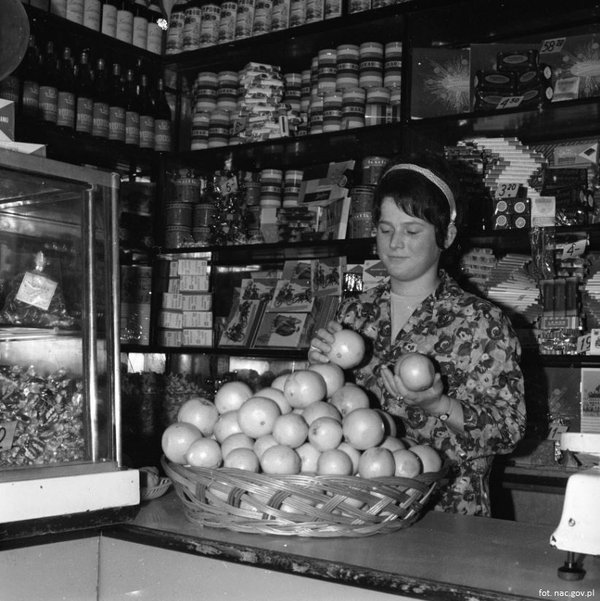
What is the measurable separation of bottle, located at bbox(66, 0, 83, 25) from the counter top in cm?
290

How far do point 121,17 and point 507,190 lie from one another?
2.07 m

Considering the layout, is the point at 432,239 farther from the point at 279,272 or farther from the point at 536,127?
the point at 279,272

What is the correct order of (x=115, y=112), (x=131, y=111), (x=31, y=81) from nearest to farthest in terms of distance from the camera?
(x=31, y=81) → (x=115, y=112) → (x=131, y=111)

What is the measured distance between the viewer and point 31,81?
369 centimetres

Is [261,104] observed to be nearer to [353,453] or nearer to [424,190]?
[424,190]

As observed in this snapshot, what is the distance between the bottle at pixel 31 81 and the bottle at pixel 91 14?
0.84 feet

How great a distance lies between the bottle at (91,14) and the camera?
153 inches

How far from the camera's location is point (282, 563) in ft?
4.09

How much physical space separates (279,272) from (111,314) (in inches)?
97.7

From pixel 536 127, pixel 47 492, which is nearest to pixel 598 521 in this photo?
pixel 47 492

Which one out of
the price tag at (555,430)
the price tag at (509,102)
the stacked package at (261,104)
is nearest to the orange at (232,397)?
the price tag at (555,430)

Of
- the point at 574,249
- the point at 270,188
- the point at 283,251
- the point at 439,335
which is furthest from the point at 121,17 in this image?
the point at 439,335

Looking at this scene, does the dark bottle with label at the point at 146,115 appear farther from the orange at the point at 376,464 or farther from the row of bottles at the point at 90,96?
the orange at the point at 376,464

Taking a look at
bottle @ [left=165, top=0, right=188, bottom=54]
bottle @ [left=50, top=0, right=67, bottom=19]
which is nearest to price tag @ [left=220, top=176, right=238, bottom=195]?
bottle @ [left=165, top=0, right=188, bottom=54]
